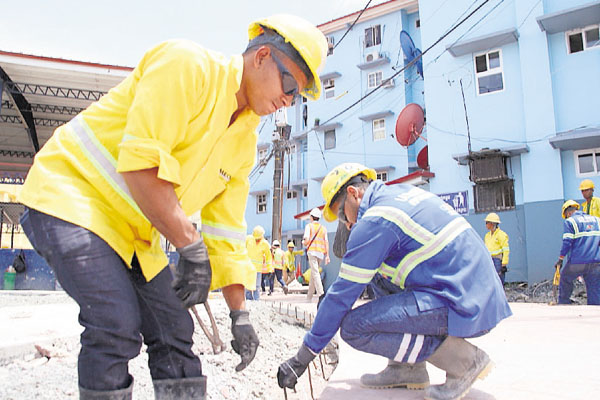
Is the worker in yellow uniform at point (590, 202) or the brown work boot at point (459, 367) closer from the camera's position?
the brown work boot at point (459, 367)

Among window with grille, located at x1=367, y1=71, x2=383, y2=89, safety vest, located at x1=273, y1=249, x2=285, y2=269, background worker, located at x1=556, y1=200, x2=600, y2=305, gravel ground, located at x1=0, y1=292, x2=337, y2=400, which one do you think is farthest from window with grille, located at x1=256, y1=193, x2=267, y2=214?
gravel ground, located at x1=0, y1=292, x2=337, y2=400

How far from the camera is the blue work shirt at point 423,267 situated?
219 centimetres

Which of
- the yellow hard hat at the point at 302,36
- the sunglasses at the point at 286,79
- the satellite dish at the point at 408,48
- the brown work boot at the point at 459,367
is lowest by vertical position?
the brown work boot at the point at 459,367

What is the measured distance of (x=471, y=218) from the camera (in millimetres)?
13375

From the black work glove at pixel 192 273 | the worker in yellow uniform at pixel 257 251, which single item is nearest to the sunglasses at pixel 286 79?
the black work glove at pixel 192 273

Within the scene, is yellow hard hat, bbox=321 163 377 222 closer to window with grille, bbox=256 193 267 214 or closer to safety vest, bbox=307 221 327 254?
safety vest, bbox=307 221 327 254

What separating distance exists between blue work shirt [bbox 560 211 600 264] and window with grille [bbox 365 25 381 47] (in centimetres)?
1674

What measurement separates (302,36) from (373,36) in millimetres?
22133

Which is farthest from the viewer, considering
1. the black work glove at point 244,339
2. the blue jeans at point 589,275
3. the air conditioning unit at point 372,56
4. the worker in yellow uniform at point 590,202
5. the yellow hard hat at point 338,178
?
the air conditioning unit at point 372,56

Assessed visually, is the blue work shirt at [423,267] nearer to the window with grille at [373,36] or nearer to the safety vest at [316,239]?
the safety vest at [316,239]

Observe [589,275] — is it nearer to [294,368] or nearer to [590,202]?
[590,202]

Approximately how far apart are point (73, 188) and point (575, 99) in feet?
45.7

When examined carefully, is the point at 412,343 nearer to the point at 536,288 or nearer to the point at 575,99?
the point at 536,288

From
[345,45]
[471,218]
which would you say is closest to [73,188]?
[471,218]
